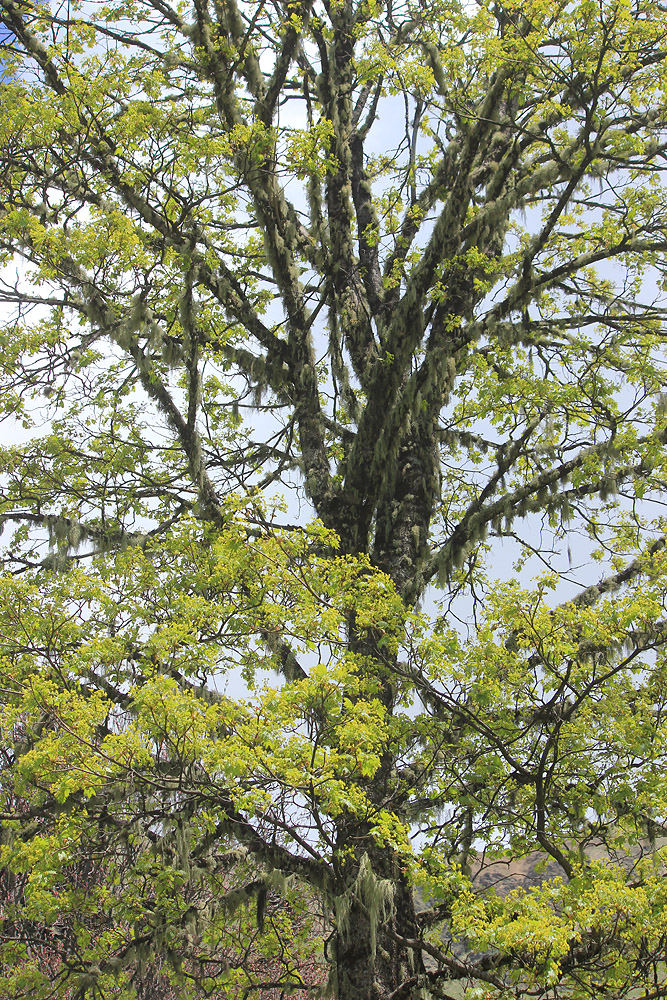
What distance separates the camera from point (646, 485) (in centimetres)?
772

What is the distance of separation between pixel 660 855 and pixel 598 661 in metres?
1.77

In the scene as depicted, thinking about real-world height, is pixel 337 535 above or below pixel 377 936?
above

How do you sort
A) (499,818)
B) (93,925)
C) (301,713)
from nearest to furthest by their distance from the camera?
(301,713), (499,818), (93,925)

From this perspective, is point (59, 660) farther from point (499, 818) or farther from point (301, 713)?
point (499, 818)

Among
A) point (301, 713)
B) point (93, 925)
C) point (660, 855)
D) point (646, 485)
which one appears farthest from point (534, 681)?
point (93, 925)

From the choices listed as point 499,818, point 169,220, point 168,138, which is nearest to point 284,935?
point 499,818

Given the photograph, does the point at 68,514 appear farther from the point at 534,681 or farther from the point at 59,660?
the point at 534,681

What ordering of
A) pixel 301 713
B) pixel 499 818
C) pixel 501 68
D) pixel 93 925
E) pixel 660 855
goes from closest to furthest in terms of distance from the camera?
pixel 660 855 → pixel 301 713 → pixel 499 818 → pixel 501 68 → pixel 93 925

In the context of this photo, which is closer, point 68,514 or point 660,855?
point 660,855

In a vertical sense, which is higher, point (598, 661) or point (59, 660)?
point (59, 660)

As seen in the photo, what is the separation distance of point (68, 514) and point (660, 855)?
21.0 feet

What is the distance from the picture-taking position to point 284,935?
Answer: 25.3 ft

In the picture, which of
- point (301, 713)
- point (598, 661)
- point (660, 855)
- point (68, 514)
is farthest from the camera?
point (68, 514)

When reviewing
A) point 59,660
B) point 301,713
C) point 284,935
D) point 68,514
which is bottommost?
point 284,935
